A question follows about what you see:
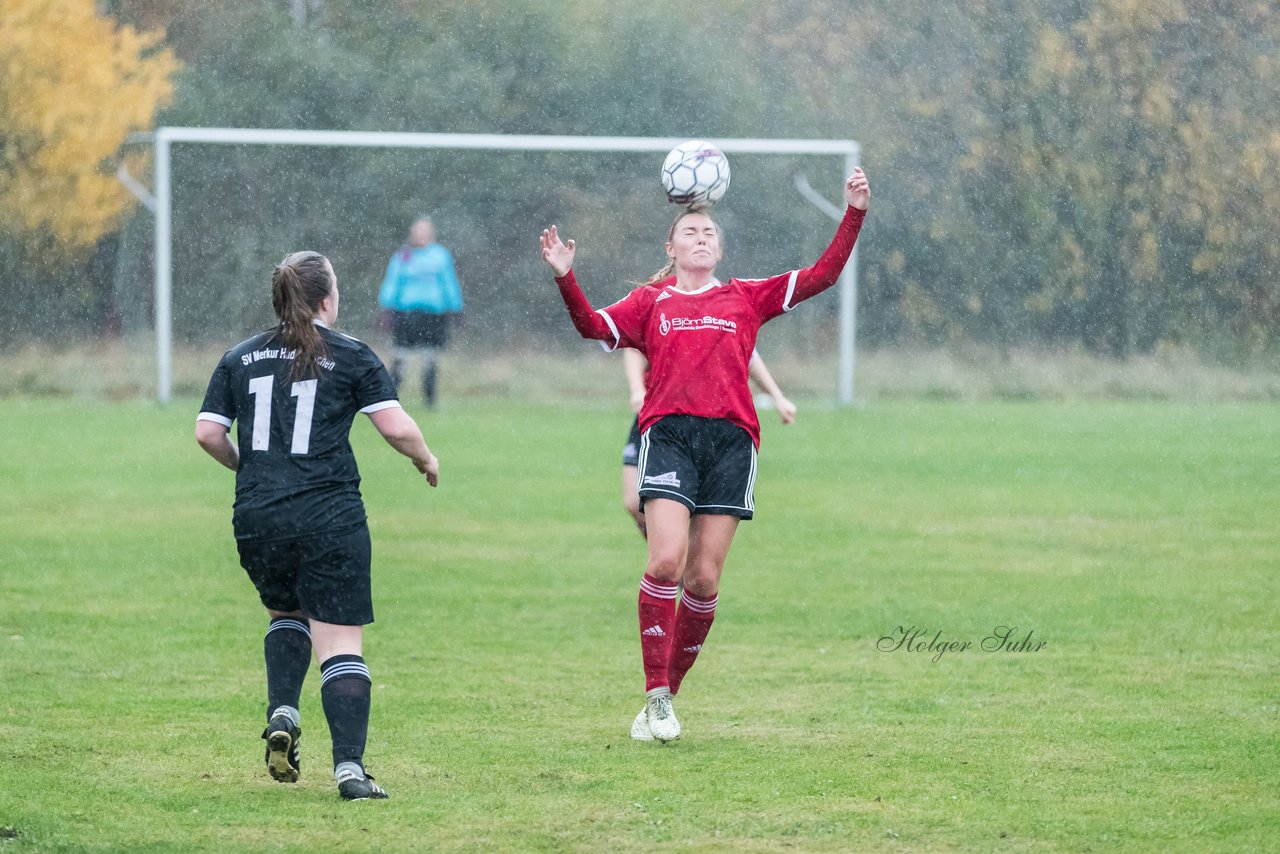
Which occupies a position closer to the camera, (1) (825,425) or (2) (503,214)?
(1) (825,425)

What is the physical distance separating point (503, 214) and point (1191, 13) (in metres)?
9.03

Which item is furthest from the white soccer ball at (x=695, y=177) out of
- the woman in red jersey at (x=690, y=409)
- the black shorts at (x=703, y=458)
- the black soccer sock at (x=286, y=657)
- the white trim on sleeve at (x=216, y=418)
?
the black soccer sock at (x=286, y=657)

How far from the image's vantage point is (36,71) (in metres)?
20.2

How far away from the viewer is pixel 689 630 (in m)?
5.61

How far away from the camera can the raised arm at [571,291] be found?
542 centimetres

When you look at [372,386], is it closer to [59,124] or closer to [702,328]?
[702,328]

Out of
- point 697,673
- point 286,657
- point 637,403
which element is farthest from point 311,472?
point 637,403

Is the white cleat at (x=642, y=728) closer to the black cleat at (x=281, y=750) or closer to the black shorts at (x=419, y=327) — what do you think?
the black cleat at (x=281, y=750)

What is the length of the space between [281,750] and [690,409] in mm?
1627

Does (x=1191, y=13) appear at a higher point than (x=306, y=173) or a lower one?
higher

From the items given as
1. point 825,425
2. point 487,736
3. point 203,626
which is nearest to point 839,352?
point 825,425

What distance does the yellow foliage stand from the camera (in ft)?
65.7

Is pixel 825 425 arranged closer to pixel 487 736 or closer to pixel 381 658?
pixel 381 658

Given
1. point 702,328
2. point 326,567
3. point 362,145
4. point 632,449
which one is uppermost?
point 362,145
